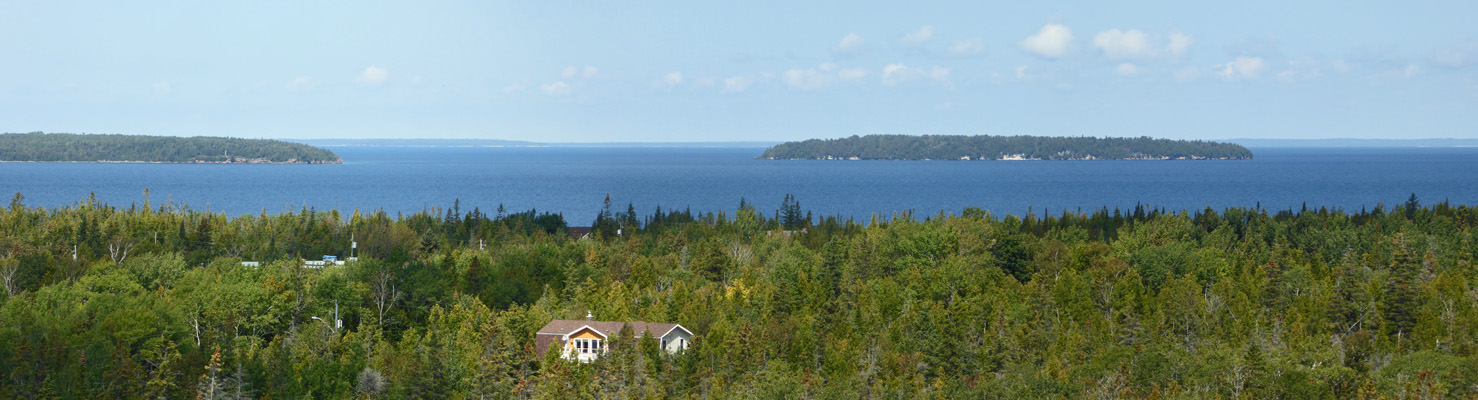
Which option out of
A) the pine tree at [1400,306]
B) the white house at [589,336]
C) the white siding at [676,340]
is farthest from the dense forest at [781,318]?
the white house at [589,336]

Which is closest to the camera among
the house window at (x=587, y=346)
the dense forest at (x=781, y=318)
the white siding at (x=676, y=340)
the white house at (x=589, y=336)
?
the dense forest at (x=781, y=318)

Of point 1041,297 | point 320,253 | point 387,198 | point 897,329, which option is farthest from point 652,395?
point 387,198

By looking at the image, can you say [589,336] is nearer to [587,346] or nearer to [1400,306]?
[587,346]

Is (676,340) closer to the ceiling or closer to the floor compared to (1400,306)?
closer to the floor

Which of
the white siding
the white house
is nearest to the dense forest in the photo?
the white siding

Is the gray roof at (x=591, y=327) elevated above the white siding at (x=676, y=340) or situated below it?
above

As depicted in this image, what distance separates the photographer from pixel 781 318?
6444 cm

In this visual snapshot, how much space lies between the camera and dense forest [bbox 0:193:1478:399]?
48.3 metres

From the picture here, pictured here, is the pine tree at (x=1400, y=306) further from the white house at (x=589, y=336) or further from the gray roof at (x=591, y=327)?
the gray roof at (x=591, y=327)

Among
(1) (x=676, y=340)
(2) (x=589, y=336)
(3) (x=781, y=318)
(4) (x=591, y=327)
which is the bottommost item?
(3) (x=781, y=318)

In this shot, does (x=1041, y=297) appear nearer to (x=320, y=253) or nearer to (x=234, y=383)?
(x=234, y=383)

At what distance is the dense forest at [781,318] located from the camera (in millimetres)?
48281

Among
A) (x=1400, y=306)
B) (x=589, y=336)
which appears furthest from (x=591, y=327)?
(x=1400, y=306)

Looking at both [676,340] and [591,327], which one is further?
[676,340]
